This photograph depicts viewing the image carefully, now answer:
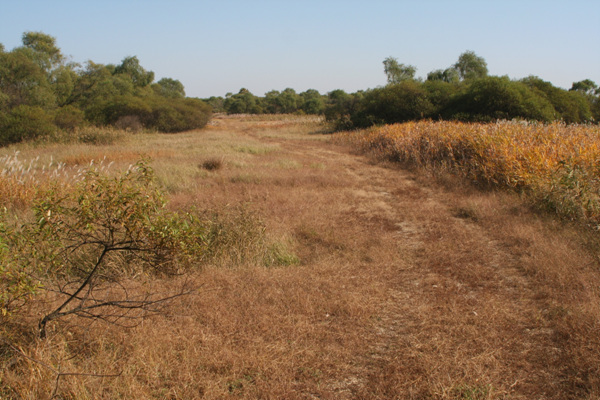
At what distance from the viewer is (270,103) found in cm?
7488

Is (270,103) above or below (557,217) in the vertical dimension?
above

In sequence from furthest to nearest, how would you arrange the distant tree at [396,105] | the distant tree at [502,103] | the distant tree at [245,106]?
the distant tree at [245,106]
the distant tree at [396,105]
the distant tree at [502,103]

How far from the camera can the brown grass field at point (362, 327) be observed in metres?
2.80

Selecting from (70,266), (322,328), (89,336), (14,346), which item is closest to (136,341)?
(89,336)

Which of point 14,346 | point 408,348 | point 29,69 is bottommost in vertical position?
point 408,348

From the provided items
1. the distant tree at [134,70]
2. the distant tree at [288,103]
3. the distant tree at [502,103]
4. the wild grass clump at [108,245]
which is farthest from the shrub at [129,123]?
the distant tree at [288,103]

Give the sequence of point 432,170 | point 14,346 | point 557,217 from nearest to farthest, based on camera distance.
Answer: point 14,346 < point 557,217 < point 432,170

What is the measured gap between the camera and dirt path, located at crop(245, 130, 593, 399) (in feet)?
9.48

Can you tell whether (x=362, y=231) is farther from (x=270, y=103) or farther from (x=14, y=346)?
(x=270, y=103)

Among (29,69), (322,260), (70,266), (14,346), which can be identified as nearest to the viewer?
(14,346)

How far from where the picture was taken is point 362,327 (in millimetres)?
3678

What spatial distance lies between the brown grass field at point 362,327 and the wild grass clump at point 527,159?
1.80 ft

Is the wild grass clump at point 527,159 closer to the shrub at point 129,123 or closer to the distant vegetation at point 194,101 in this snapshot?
the distant vegetation at point 194,101

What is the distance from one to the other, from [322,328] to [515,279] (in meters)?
2.54
